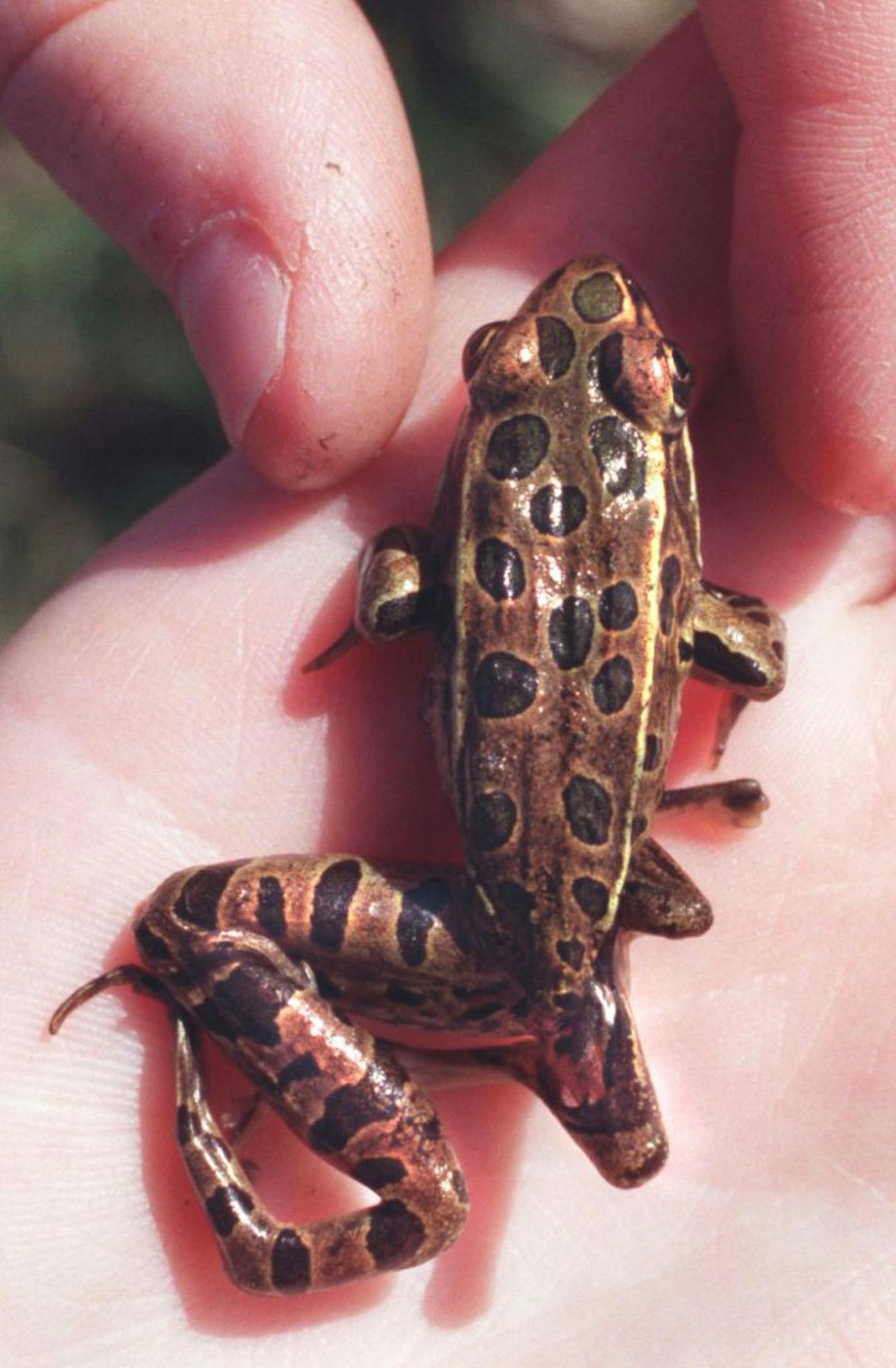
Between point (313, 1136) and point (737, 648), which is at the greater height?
point (737, 648)

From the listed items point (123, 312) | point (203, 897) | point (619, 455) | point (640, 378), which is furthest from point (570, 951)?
point (123, 312)

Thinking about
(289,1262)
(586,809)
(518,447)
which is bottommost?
(289,1262)

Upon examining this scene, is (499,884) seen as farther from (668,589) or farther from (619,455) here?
(619,455)

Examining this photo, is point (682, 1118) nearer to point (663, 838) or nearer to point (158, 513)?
point (663, 838)

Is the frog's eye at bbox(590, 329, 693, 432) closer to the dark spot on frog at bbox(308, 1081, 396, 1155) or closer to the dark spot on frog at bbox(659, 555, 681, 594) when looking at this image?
the dark spot on frog at bbox(659, 555, 681, 594)

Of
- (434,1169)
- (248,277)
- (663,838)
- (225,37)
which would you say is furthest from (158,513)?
(434,1169)

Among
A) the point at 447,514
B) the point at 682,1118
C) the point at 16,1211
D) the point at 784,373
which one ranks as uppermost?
the point at 784,373

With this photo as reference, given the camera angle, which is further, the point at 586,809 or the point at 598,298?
the point at 598,298

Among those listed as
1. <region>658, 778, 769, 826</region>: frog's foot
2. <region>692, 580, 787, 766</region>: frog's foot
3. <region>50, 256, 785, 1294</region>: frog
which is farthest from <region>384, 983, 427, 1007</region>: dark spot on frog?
<region>692, 580, 787, 766</region>: frog's foot

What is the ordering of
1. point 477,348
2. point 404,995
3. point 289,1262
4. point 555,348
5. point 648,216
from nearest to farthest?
1. point 289,1262
2. point 404,995
3. point 555,348
4. point 477,348
5. point 648,216
